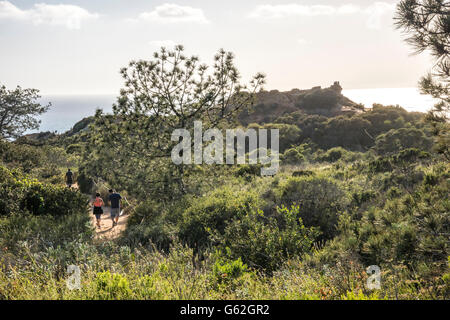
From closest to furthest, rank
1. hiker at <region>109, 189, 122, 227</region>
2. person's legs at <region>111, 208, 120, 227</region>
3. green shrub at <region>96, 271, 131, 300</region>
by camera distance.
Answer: green shrub at <region>96, 271, 131, 300</region> < hiker at <region>109, 189, 122, 227</region> < person's legs at <region>111, 208, 120, 227</region>

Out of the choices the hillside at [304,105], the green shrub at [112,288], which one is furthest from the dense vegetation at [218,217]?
the hillside at [304,105]

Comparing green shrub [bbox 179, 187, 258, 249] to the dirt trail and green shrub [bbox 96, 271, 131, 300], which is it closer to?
the dirt trail

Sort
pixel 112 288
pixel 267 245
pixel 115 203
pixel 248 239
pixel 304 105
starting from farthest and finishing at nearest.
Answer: pixel 304 105, pixel 115 203, pixel 248 239, pixel 267 245, pixel 112 288

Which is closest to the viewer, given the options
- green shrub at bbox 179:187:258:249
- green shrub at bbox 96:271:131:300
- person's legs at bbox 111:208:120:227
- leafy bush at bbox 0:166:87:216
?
green shrub at bbox 96:271:131:300

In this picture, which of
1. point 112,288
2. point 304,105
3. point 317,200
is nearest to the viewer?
point 112,288

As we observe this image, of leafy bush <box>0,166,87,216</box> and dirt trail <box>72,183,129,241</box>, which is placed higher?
leafy bush <box>0,166,87,216</box>

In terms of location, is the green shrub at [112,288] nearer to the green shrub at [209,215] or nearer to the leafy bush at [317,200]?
the green shrub at [209,215]

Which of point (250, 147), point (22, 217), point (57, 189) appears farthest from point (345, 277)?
point (250, 147)

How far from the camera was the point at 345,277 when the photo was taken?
4223 millimetres

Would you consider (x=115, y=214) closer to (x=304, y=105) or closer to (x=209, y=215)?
(x=209, y=215)

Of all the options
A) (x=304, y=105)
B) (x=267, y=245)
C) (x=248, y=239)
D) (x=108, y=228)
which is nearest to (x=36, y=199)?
(x=108, y=228)

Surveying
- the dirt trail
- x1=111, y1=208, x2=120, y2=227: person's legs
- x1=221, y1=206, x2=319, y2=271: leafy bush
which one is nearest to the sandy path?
the dirt trail

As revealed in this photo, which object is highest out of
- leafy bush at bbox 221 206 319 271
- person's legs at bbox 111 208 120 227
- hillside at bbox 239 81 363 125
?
hillside at bbox 239 81 363 125

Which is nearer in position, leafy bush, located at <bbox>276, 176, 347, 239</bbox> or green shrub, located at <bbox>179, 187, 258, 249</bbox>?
green shrub, located at <bbox>179, 187, 258, 249</bbox>
